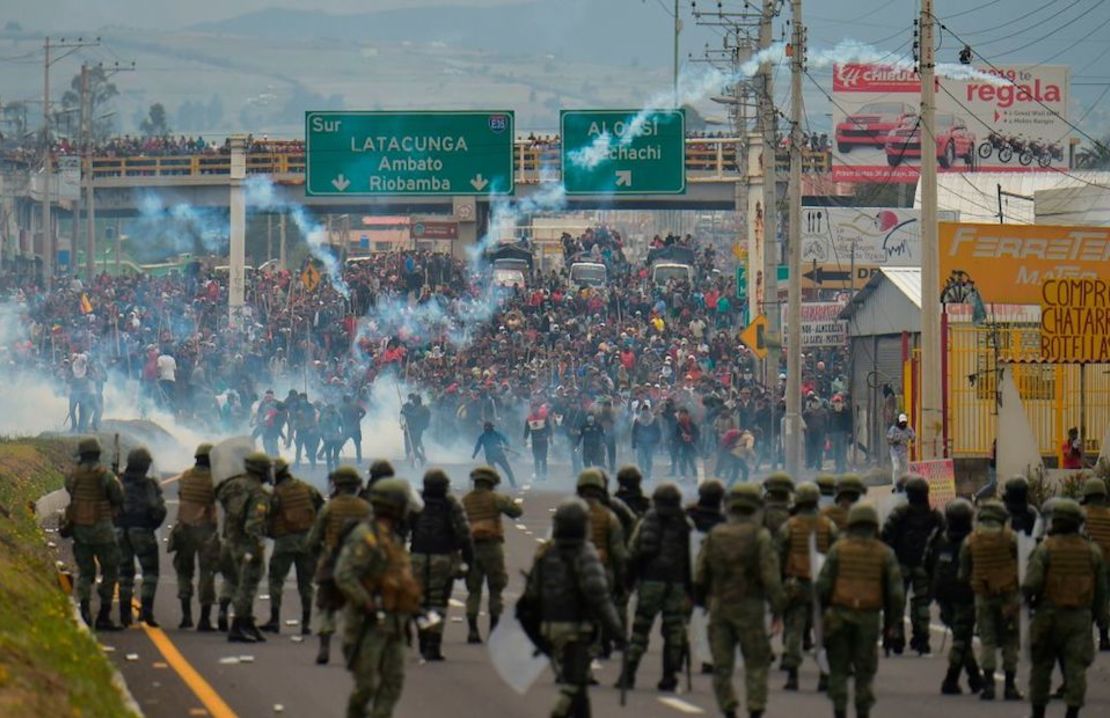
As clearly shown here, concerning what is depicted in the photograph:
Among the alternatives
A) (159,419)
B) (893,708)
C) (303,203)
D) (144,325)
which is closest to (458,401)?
(159,419)

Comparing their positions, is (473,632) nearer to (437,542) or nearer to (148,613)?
(437,542)

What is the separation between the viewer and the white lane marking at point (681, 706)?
15.0 meters

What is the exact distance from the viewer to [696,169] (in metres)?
66.2

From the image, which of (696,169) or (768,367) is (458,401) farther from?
(696,169)

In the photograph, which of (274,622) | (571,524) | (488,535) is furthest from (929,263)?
(571,524)

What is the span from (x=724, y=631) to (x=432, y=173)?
33.7 meters

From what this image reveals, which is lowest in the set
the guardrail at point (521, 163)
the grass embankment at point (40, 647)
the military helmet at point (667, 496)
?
the grass embankment at point (40, 647)

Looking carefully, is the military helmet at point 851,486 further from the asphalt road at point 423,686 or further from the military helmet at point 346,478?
the military helmet at point 346,478

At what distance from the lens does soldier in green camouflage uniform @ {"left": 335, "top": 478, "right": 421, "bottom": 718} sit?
1207cm

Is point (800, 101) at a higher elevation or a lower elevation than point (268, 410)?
higher

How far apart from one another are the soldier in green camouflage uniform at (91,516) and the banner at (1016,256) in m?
18.4

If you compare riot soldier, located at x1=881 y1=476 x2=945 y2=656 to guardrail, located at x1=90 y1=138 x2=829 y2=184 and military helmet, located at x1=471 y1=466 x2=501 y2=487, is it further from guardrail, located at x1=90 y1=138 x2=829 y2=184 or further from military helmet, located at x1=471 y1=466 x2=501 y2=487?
guardrail, located at x1=90 y1=138 x2=829 y2=184

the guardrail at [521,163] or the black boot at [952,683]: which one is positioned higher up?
the guardrail at [521,163]

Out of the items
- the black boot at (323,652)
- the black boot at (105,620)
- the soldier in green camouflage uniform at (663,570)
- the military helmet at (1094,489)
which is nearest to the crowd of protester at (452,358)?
the black boot at (105,620)
